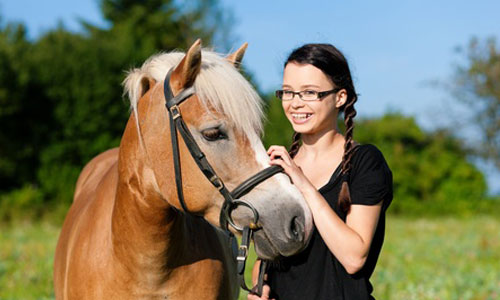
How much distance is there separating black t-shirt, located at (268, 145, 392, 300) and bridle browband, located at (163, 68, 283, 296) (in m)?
0.15

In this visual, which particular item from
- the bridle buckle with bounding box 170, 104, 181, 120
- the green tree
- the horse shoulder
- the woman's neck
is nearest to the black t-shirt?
the woman's neck

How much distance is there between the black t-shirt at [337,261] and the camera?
7.52 feet

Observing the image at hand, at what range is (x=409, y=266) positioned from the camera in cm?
869

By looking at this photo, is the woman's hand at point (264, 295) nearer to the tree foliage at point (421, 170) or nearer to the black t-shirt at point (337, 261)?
the black t-shirt at point (337, 261)

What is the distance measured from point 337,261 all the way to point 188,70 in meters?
1.05

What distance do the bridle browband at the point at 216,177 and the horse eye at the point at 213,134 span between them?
6 cm

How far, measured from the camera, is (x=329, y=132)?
250 centimetres

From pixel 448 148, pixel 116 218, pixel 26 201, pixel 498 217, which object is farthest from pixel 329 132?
pixel 448 148

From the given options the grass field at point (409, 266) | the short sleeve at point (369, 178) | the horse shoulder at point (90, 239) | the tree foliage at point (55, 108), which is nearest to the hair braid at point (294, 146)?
the short sleeve at point (369, 178)

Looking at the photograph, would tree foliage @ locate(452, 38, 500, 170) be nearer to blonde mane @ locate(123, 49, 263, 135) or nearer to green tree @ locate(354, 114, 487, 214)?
green tree @ locate(354, 114, 487, 214)

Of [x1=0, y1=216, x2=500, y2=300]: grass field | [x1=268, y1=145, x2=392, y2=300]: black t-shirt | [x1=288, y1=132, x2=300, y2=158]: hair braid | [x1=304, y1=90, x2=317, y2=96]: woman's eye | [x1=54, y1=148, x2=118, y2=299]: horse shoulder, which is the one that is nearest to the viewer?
[x1=268, y1=145, x2=392, y2=300]: black t-shirt

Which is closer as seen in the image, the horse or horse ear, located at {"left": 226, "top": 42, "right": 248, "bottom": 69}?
the horse

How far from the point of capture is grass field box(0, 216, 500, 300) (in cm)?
614

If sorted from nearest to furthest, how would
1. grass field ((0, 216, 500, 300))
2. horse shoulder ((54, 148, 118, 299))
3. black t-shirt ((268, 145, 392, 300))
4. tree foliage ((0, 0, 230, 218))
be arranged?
black t-shirt ((268, 145, 392, 300)) < horse shoulder ((54, 148, 118, 299)) < grass field ((0, 216, 500, 300)) < tree foliage ((0, 0, 230, 218))
